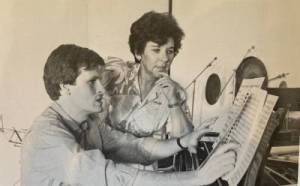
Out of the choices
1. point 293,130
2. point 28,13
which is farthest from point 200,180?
Answer: point 28,13

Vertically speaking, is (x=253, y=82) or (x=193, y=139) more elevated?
(x=253, y=82)

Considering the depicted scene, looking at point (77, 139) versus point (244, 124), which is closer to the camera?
point (77, 139)

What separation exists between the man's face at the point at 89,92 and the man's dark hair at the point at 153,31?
97mm

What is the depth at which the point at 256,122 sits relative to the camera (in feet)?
3.44

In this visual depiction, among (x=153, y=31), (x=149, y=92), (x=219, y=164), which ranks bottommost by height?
(x=219, y=164)

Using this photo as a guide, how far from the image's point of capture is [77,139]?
926 mm

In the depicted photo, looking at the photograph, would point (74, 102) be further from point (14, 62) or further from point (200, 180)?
point (200, 180)

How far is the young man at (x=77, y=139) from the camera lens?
913 mm

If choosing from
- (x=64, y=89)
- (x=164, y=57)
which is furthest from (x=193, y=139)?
(x=64, y=89)

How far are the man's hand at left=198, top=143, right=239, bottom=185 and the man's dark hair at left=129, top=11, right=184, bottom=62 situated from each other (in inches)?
9.7

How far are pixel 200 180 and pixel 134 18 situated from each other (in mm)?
378

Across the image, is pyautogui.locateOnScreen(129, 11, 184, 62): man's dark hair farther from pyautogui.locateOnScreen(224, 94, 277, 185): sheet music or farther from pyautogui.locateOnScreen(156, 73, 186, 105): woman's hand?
pyautogui.locateOnScreen(224, 94, 277, 185): sheet music

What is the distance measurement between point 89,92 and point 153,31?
7.5 inches

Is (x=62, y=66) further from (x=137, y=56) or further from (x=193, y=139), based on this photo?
(x=193, y=139)
